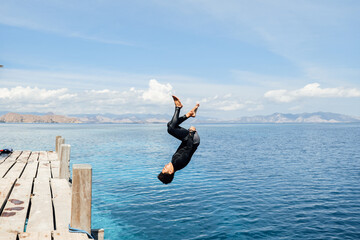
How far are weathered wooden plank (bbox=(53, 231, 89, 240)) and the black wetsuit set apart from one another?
2.63 m

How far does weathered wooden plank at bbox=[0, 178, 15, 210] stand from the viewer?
325 inches

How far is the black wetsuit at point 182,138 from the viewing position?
5.76 metres

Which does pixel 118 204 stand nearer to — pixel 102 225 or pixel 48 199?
pixel 102 225

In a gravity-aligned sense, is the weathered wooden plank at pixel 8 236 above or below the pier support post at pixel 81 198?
below

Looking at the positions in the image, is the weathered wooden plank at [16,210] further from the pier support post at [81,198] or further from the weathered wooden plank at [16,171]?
the weathered wooden plank at [16,171]

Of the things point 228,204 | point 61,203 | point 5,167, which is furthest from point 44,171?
point 228,204

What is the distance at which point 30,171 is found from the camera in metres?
13.0

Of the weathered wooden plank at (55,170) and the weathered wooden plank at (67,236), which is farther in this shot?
the weathered wooden plank at (55,170)

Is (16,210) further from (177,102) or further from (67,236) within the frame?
(177,102)

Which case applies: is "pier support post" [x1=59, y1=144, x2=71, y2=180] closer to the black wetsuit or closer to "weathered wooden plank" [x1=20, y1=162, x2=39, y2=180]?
"weathered wooden plank" [x1=20, y1=162, x2=39, y2=180]

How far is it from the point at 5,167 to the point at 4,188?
18.2 feet

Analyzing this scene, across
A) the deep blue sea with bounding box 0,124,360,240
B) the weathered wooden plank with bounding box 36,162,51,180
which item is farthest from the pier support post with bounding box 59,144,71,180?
the deep blue sea with bounding box 0,124,360,240

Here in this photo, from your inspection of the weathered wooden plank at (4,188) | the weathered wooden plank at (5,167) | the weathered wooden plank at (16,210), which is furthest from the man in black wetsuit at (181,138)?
the weathered wooden plank at (5,167)

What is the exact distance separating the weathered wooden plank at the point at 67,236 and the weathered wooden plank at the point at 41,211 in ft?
1.25
